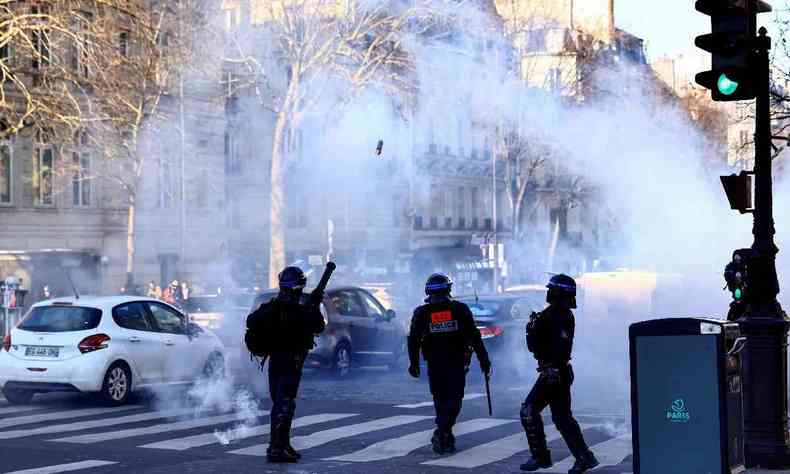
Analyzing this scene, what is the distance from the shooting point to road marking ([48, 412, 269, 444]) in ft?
43.5

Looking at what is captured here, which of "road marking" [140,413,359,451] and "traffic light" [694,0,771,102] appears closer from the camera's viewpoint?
"traffic light" [694,0,771,102]

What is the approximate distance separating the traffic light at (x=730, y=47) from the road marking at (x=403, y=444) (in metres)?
4.52

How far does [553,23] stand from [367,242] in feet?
64.9

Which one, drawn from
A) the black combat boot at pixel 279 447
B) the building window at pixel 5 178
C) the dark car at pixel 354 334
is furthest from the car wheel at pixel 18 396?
the building window at pixel 5 178

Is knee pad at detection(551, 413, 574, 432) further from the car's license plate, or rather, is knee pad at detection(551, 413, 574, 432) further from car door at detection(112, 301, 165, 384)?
the car's license plate

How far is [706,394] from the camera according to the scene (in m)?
8.94

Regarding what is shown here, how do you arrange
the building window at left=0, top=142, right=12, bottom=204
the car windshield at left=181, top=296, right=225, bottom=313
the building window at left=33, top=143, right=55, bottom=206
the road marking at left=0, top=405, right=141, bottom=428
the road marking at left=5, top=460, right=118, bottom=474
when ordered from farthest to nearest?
the building window at left=0, top=142, right=12, bottom=204 → the building window at left=33, top=143, right=55, bottom=206 → the car windshield at left=181, top=296, right=225, bottom=313 → the road marking at left=0, top=405, right=141, bottom=428 → the road marking at left=5, top=460, right=118, bottom=474

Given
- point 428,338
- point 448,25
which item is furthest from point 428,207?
point 428,338

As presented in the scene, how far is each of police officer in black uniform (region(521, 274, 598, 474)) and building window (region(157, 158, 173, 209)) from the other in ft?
92.6

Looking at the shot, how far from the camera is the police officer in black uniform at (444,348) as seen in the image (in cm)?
1192

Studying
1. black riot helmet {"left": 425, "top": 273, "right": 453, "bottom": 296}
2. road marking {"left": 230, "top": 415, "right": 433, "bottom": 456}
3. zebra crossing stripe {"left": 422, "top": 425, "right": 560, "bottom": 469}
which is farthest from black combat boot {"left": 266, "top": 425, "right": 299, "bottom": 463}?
black riot helmet {"left": 425, "top": 273, "right": 453, "bottom": 296}

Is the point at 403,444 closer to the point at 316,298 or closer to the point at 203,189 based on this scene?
the point at 316,298

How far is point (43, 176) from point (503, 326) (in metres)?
21.2

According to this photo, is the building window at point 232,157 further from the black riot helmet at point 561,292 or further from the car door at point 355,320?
the black riot helmet at point 561,292
